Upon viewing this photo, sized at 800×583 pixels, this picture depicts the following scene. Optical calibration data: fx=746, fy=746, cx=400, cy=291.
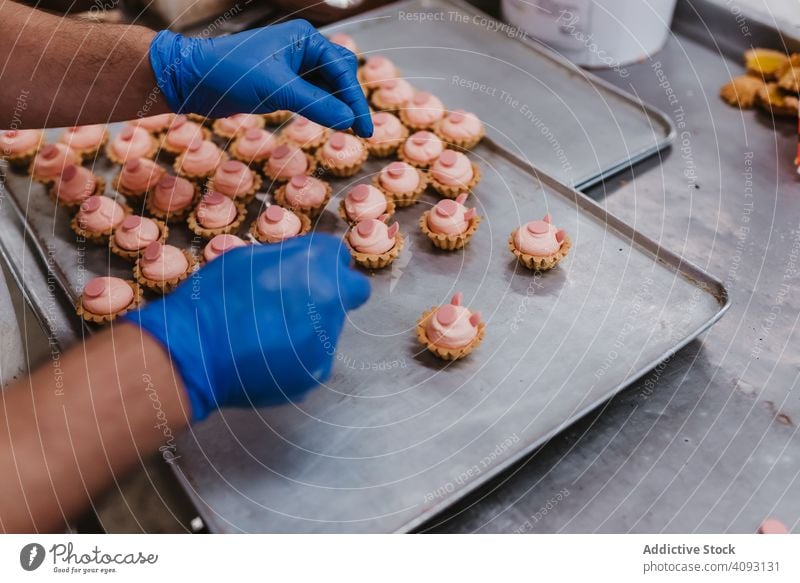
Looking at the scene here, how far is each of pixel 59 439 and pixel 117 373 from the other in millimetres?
204

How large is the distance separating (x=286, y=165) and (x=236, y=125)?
1.18ft

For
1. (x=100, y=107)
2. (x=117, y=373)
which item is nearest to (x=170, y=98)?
(x=100, y=107)

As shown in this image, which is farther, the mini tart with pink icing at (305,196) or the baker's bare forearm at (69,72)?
the mini tart with pink icing at (305,196)

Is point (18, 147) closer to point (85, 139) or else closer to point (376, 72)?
point (85, 139)

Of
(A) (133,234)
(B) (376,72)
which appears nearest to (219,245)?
(A) (133,234)

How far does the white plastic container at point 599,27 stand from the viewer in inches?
118

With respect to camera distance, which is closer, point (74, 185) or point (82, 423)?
point (82, 423)

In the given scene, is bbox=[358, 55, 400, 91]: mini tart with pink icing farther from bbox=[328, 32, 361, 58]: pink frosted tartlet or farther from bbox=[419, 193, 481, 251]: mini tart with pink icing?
bbox=[419, 193, 481, 251]: mini tart with pink icing

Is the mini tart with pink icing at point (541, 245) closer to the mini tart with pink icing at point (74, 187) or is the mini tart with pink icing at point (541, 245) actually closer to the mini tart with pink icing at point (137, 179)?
the mini tart with pink icing at point (137, 179)

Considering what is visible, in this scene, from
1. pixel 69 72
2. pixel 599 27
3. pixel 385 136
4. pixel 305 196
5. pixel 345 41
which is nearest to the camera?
pixel 69 72

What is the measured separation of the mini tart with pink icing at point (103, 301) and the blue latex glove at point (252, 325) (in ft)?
1.14

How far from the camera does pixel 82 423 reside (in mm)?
1832
